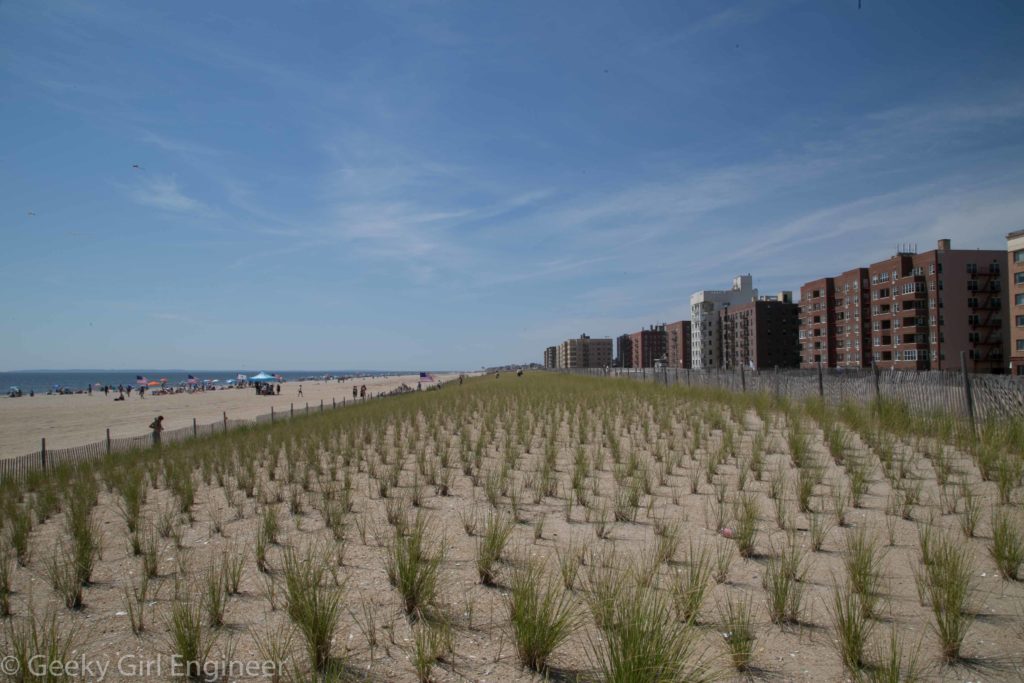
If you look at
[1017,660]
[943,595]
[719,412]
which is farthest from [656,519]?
[719,412]

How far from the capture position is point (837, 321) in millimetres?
90812

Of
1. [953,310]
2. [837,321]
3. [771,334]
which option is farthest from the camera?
[771,334]

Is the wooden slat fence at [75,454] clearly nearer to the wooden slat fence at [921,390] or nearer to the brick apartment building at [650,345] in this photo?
the wooden slat fence at [921,390]

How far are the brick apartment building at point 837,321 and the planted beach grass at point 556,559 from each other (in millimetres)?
84639

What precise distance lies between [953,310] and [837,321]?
793 inches

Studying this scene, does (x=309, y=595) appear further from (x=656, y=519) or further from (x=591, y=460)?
(x=591, y=460)

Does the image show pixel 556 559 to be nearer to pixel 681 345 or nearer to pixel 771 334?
pixel 771 334

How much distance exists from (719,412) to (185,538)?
14.1m

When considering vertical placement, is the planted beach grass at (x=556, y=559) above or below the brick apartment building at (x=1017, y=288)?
below

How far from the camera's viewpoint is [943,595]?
15.9ft

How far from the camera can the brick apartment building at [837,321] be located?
84.0 m

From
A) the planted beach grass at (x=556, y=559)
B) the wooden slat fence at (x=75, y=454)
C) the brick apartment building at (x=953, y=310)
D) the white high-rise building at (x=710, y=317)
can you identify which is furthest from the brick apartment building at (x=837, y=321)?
the wooden slat fence at (x=75, y=454)

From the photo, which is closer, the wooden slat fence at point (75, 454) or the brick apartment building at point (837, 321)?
the wooden slat fence at point (75, 454)

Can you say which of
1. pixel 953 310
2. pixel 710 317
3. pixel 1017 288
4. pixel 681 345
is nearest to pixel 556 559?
pixel 1017 288
